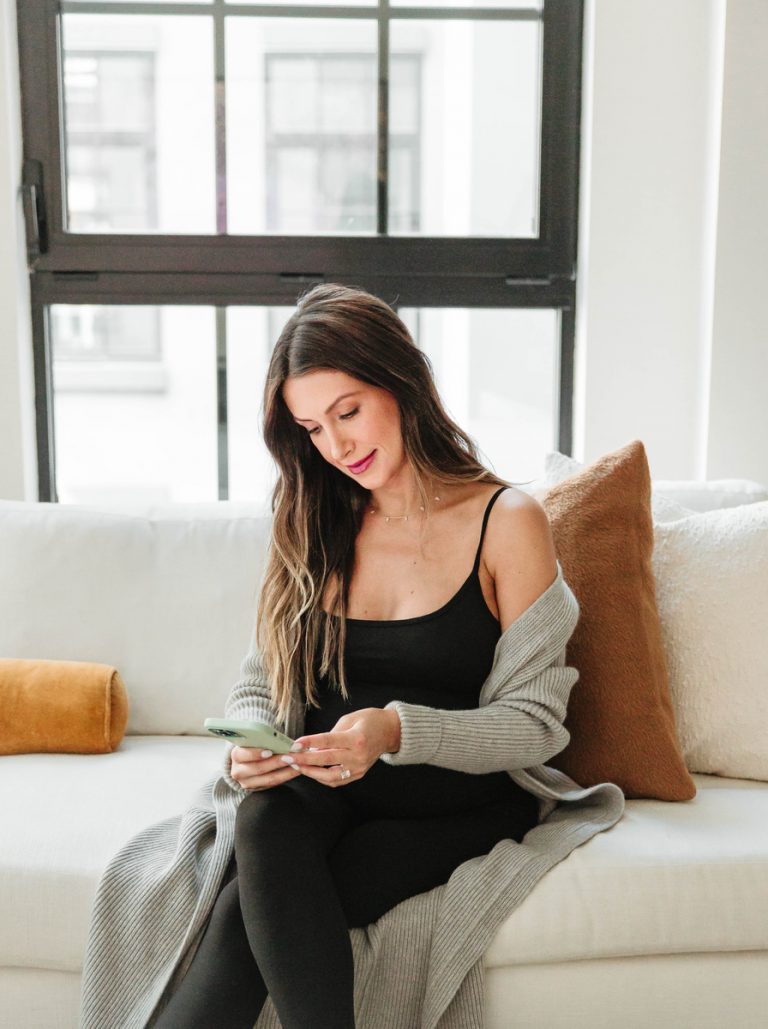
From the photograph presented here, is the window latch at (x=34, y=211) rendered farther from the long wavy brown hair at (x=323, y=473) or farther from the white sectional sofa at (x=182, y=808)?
the long wavy brown hair at (x=323, y=473)

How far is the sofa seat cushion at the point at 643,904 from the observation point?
138cm

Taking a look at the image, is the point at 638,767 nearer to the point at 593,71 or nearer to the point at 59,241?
the point at 593,71

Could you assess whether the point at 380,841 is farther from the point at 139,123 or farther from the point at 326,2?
the point at 326,2

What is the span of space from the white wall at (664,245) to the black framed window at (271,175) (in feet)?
0.30

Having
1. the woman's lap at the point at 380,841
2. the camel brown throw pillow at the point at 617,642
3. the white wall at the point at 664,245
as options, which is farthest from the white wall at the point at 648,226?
the woman's lap at the point at 380,841

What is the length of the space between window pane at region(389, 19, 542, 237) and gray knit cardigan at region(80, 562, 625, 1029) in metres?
1.42

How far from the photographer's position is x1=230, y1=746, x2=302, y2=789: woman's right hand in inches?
54.9

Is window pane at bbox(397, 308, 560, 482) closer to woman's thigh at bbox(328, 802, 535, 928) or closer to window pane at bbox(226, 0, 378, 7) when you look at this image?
window pane at bbox(226, 0, 378, 7)

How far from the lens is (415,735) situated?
1.41 m

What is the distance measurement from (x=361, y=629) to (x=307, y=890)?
1.40 feet

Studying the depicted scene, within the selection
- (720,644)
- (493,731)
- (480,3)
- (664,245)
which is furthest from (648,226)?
(493,731)

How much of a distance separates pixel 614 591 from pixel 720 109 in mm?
1340

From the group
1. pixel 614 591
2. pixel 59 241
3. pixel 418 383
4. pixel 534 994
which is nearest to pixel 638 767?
pixel 614 591

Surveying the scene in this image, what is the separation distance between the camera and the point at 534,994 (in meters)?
1.39
